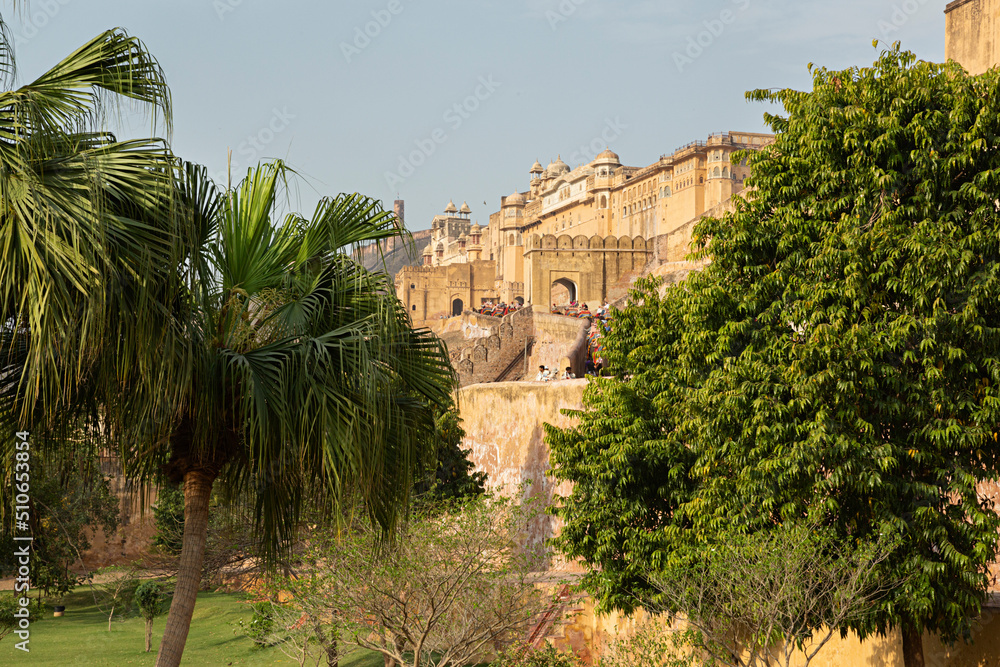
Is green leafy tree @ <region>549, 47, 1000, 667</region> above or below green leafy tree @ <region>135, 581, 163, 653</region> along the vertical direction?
above

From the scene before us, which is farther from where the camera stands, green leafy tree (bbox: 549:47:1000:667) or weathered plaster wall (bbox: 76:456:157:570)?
weathered plaster wall (bbox: 76:456:157:570)

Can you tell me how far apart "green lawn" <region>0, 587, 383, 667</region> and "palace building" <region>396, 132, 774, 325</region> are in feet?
49.7

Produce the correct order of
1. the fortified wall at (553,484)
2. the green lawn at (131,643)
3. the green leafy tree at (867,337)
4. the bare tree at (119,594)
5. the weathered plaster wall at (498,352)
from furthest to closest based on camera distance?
the weathered plaster wall at (498,352), the bare tree at (119,594), the green lawn at (131,643), the fortified wall at (553,484), the green leafy tree at (867,337)

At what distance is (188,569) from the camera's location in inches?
195

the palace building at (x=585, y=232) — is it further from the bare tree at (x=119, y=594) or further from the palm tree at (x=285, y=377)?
the palm tree at (x=285, y=377)

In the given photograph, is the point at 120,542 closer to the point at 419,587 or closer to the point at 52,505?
the point at 52,505

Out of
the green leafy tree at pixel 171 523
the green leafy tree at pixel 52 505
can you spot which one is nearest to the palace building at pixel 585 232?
the green leafy tree at pixel 171 523

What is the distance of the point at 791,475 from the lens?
25.9 feet

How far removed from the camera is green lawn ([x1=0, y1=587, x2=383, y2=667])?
17.2 metres

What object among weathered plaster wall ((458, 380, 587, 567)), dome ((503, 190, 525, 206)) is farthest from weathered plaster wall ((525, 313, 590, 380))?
dome ((503, 190, 525, 206))

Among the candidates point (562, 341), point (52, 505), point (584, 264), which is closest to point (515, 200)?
point (584, 264)

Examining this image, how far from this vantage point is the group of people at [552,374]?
69.3 feet

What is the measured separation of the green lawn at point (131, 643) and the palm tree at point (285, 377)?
38.5 feet

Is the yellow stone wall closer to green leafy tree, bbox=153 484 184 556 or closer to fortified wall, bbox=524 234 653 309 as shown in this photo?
green leafy tree, bbox=153 484 184 556
